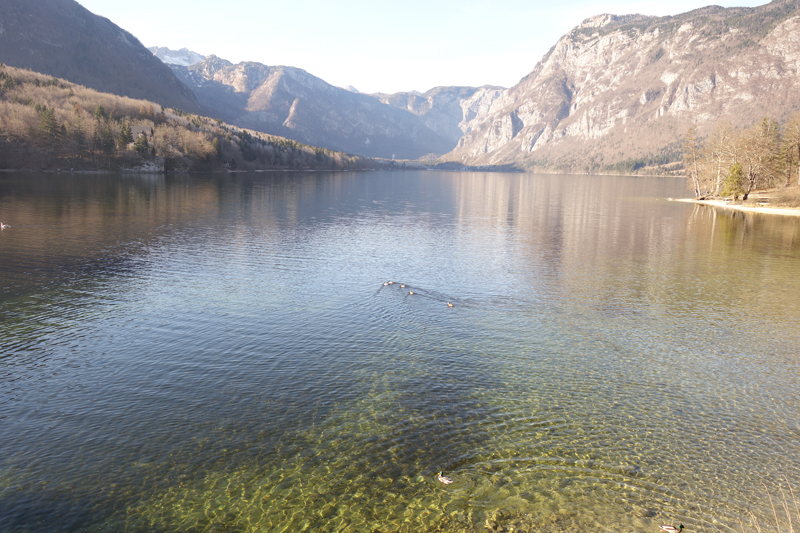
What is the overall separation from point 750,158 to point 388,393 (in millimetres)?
134824

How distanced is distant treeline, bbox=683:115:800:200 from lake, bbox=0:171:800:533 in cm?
8626

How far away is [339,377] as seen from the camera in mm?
24094

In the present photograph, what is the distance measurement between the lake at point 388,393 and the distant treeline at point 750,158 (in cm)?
8626

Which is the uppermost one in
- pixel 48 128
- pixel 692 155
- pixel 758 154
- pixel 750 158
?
pixel 48 128

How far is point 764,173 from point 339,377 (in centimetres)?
14460

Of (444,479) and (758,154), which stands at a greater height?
(758,154)

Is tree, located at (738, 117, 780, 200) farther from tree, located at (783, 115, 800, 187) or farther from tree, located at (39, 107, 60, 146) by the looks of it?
tree, located at (39, 107, 60, 146)

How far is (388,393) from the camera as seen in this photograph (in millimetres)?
22516

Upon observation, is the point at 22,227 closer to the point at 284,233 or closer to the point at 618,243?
the point at 284,233

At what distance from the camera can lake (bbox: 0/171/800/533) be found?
15.1 m

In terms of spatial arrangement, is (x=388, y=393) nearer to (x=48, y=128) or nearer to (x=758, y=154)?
(x=758, y=154)

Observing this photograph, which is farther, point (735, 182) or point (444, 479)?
point (735, 182)

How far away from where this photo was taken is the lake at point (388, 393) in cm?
1515

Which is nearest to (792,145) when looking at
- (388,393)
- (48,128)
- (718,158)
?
(718,158)
